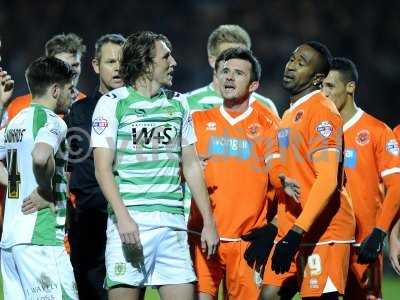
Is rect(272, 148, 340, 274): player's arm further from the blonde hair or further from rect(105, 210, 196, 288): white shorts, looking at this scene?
the blonde hair

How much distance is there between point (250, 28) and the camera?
17.4 m

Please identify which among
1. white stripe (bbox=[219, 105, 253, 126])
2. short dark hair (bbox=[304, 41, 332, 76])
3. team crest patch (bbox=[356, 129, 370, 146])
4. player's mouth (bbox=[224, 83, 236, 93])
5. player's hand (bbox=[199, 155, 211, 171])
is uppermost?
short dark hair (bbox=[304, 41, 332, 76])

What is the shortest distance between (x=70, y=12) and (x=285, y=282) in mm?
11313

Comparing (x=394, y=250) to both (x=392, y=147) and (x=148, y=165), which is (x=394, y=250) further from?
(x=148, y=165)

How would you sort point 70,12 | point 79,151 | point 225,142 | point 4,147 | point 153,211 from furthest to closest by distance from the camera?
point 70,12, point 79,151, point 225,142, point 4,147, point 153,211

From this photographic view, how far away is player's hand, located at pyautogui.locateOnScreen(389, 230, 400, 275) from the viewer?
7262mm

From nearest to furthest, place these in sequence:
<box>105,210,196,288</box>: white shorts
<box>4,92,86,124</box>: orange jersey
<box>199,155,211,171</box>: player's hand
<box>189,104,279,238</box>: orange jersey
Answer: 1. <box>105,210,196,288</box>: white shorts
2. <box>189,104,279,238</box>: orange jersey
3. <box>199,155,211,171</box>: player's hand
4. <box>4,92,86,124</box>: orange jersey

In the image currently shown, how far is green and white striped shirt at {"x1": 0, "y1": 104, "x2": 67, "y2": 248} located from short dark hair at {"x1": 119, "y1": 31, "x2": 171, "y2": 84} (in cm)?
54

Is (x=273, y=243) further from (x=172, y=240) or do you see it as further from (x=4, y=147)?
(x=4, y=147)

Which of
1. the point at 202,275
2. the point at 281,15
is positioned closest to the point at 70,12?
the point at 281,15

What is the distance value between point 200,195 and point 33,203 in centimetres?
103

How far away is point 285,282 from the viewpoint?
6613 mm

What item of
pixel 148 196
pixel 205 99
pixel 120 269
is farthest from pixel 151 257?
pixel 205 99

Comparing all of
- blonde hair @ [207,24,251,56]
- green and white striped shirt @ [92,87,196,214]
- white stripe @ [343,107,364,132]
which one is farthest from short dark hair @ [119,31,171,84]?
blonde hair @ [207,24,251,56]
